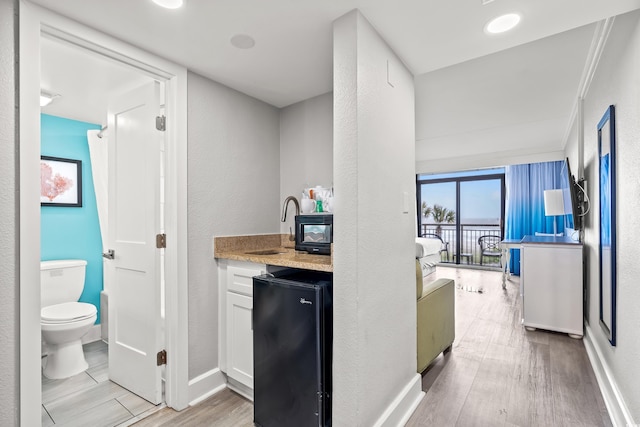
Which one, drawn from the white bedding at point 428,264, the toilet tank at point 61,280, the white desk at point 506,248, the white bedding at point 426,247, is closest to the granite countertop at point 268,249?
the toilet tank at point 61,280

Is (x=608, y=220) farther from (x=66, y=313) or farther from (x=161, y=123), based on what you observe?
(x=66, y=313)

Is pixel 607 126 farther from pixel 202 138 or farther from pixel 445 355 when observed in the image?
pixel 202 138

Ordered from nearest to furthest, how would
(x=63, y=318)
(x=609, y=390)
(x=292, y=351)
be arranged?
(x=292, y=351) < (x=609, y=390) < (x=63, y=318)

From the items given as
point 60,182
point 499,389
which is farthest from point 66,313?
point 499,389

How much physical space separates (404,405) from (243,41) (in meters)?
2.33

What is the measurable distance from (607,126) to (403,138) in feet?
4.23

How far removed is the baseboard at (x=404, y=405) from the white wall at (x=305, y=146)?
1532 mm

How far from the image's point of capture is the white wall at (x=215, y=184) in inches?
83.9

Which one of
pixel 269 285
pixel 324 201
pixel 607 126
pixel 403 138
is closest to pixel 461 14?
pixel 403 138

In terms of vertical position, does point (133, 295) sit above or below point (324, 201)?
below

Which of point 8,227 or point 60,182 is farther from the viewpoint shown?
point 60,182

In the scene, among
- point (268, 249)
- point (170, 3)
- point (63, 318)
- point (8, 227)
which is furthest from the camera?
point (268, 249)

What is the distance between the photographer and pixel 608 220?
6.67 feet

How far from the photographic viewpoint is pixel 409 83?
207cm
